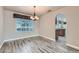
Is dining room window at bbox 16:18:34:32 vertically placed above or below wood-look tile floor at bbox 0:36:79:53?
above

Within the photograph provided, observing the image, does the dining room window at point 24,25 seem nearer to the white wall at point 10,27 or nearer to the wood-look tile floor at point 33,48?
the white wall at point 10,27

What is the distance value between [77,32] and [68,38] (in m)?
0.88

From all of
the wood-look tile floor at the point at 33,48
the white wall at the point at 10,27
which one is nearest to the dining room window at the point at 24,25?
the white wall at the point at 10,27

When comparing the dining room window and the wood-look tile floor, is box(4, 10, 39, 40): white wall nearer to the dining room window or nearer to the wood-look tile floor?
the dining room window

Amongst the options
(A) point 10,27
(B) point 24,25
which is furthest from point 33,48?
(B) point 24,25

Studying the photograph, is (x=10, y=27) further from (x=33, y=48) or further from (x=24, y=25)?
(x=33, y=48)

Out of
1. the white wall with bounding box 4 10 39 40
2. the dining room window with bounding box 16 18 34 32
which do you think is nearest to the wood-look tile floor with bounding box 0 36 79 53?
the white wall with bounding box 4 10 39 40

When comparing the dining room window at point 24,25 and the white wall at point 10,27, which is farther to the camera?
the dining room window at point 24,25

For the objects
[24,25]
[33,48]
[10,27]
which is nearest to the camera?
[33,48]

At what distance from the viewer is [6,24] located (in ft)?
22.4

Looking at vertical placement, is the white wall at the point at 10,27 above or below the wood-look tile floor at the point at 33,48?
above
